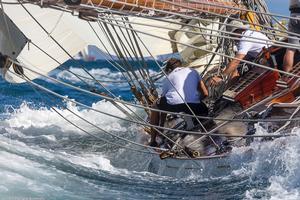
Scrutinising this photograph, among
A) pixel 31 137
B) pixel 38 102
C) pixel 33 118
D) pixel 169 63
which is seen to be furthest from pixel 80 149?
pixel 38 102

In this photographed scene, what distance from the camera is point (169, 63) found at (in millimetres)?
9984

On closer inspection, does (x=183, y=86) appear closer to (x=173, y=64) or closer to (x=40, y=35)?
(x=173, y=64)

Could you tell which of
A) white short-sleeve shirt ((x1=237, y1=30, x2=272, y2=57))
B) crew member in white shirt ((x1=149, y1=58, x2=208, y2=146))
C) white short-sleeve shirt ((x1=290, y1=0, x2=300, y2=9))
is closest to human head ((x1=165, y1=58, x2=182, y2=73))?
crew member in white shirt ((x1=149, y1=58, x2=208, y2=146))

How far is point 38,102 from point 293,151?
9816 millimetres

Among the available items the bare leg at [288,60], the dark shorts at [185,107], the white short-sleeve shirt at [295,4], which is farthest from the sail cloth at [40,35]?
the bare leg at [288,60]

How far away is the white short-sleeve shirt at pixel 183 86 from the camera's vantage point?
9570 mm

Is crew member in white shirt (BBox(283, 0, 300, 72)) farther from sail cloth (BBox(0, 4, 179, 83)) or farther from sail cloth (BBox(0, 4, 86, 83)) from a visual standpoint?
sail cloth (BBox(0, 4, 86, 83))

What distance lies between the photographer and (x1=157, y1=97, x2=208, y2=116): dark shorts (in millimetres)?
9602

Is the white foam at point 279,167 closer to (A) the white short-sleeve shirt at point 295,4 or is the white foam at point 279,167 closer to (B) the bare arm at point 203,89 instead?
(B) the bare arm at point 203,89

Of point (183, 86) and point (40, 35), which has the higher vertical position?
point (40, 35)

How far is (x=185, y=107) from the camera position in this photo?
31.6 ft

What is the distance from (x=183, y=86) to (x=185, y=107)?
254 millimetres

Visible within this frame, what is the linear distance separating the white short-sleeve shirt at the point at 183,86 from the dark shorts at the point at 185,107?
0.05m

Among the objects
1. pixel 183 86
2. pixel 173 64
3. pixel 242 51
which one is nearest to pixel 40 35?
pixel 173 64
